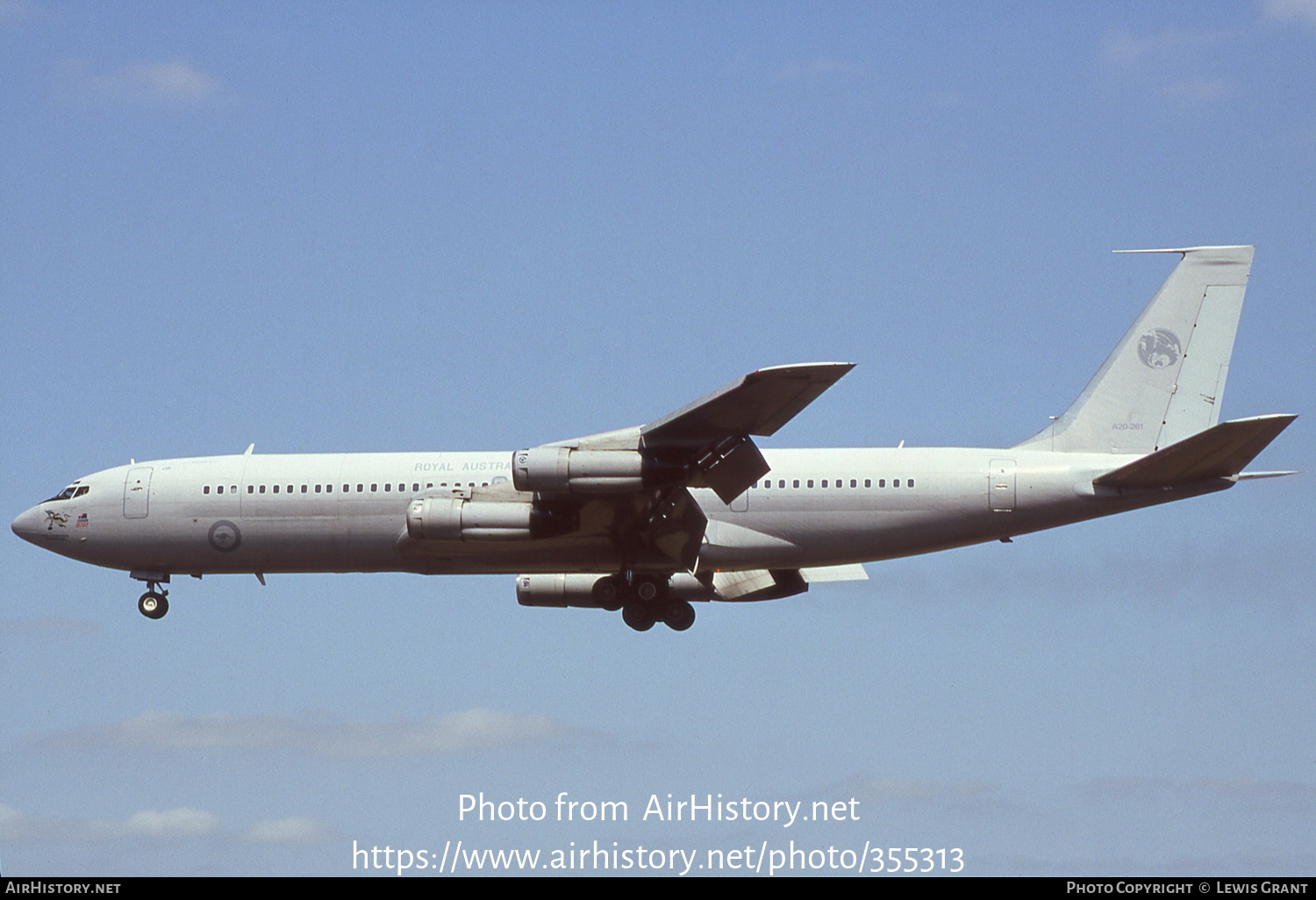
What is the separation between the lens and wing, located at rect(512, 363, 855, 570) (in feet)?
101

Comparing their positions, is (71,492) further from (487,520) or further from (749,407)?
(749,407)

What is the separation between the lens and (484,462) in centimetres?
3547

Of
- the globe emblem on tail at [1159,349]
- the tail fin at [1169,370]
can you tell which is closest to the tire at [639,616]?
the tail fin at [1169,370]

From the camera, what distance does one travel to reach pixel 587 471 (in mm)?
32125

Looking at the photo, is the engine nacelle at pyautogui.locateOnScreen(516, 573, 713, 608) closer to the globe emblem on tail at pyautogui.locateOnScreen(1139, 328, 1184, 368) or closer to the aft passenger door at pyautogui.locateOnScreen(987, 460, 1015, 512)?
the aft passenger door at pyautogui.locateOnScreen(987, 460, 1015, 512)

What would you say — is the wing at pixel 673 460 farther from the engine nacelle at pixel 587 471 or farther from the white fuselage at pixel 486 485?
the white fuselage at pixel 486 485

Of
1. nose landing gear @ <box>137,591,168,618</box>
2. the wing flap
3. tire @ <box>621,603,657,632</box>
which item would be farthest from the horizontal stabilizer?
nose landing gear @ <box>137,591,168,618</box>

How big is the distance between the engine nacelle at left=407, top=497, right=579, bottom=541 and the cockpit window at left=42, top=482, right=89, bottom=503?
8560 millimetres

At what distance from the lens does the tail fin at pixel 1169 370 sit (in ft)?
116

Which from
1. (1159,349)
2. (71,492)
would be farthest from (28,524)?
(1159,349)

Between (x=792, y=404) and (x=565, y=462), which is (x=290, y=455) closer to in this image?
(x=565, y=462)

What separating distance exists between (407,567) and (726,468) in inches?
283
